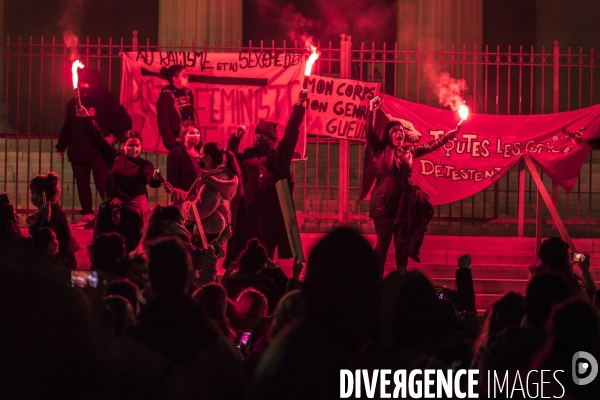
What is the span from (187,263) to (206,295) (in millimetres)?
1366

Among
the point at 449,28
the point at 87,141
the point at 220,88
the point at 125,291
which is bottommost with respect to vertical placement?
the point at 125,291

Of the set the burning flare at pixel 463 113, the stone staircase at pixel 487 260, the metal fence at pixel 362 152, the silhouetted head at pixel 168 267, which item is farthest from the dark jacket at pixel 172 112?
the silhouetted head at pixel 168 267

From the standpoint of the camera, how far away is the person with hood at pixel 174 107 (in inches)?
471

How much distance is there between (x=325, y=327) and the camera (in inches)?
111

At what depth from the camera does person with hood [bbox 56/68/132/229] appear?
11.9m

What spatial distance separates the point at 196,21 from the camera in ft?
53.5

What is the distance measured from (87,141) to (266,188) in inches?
119

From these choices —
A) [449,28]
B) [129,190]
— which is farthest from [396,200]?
[449,28]

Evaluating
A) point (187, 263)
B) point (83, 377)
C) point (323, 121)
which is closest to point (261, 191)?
point (323, 121)

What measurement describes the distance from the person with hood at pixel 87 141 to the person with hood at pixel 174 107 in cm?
47

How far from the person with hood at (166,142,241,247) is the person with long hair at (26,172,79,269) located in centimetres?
107

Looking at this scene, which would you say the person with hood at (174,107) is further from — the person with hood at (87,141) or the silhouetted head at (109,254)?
the silhouetted head at (109,254)

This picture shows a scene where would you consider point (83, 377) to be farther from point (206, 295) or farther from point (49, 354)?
point (206, 295)

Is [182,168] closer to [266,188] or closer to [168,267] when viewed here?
[266,188]
